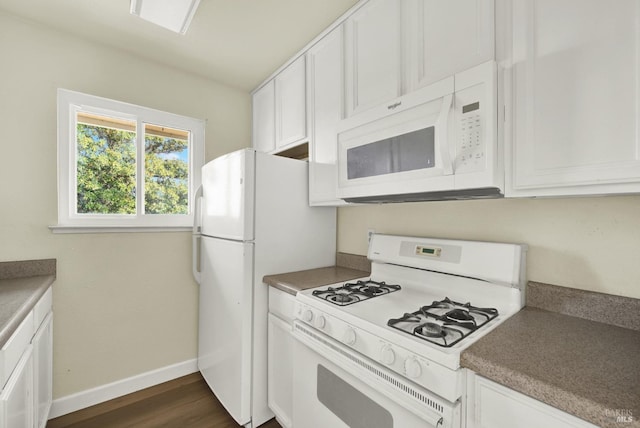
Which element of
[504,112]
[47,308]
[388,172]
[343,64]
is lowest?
[47,308]

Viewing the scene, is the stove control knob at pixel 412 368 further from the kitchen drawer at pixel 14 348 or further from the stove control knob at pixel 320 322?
the kitchen drawer at pixel 14 348

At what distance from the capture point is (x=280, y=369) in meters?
1.62

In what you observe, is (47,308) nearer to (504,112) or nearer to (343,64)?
(343,64)

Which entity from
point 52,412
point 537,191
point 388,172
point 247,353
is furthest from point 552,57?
point 52,412

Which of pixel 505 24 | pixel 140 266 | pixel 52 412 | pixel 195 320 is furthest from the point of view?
pixel 195 320

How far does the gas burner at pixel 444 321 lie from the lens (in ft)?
3.05

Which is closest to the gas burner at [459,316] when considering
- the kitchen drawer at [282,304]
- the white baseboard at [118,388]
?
the kitchen drawer at [282,304]

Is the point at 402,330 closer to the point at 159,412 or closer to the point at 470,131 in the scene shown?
the point at 470,131

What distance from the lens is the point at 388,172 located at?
1.32 metres

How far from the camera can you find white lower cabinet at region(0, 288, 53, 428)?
0.96m

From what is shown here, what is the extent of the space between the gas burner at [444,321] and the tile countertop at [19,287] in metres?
1.30

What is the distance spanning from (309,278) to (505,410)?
112cm

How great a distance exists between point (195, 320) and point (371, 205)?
1756mm

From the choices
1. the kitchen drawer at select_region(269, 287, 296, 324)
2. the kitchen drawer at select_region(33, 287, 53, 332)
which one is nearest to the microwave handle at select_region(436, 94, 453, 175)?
the kitchen drawer at select_region(269, 287, 296, 324)
